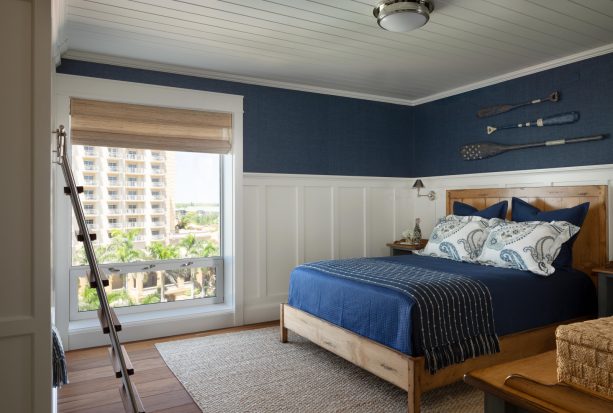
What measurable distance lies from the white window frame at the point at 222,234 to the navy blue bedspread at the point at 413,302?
1.00 m

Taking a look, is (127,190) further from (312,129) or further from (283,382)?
(283,382)

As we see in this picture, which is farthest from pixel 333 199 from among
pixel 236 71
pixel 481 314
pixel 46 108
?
pixel 46 108

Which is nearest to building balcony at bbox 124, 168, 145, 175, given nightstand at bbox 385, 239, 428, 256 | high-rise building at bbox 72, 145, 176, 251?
high-rise building at bbox 72, 145, 176, 251

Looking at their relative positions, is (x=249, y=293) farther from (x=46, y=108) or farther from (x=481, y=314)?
(x=46, y=108)

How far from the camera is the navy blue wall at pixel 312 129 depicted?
13.8ft

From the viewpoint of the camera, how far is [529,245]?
3203 mm

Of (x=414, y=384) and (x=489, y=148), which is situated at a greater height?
(x=489, y=148)

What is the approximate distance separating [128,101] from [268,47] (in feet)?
4.25

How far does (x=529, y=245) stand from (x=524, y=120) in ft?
4.77

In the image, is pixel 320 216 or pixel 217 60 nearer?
pixel 217 60

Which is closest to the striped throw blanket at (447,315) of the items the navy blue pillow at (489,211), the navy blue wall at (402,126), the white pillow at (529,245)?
the white pillow at (529,245)

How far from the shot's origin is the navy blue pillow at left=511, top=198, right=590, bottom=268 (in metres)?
3.33

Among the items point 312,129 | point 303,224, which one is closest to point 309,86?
point 312,129

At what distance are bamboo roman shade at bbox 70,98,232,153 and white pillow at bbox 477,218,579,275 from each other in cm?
250
